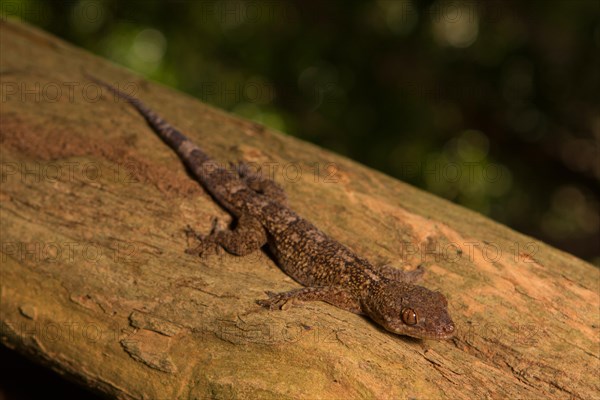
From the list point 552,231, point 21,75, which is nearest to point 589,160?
point 552,231

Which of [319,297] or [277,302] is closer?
[277,302]

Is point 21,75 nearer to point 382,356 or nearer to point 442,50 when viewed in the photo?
point 382,356

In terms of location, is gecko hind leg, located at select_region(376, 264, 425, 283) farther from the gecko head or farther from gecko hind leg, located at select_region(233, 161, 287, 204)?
gecko hind leg, located at select_region(233, 161, 287, 204)

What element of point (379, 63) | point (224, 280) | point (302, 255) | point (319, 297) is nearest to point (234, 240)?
point (224, 280)

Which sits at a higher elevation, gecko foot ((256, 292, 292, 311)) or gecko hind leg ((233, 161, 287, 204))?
gecko hind leg ((233, 161, 287, 204))

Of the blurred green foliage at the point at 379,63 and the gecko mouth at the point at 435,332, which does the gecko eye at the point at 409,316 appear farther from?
the blurred green foliage at the point at 379,63

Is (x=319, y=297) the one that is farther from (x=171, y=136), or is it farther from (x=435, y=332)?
(x=171, y=136)

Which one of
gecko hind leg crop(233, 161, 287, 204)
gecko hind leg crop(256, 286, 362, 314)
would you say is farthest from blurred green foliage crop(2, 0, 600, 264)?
gecko hind leg crop(256, 286, 362, 314)
